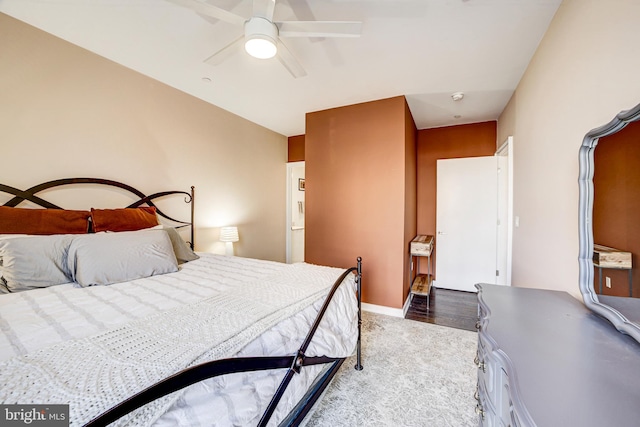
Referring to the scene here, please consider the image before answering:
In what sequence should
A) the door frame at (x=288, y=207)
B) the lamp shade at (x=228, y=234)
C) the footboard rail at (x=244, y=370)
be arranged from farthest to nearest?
→ the door frame at (x=288, y=207) < the lamp shade at (x=228, y=234) < the footboard rail at (x=244, y=370)

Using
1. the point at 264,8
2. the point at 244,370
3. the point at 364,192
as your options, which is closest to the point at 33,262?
the point at 244,370

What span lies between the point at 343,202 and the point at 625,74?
250 centimetres

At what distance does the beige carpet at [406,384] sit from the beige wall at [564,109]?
0.94 meters

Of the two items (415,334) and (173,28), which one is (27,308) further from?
(415,334)

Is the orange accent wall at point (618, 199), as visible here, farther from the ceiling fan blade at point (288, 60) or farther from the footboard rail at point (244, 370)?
the ceiling fan blade at point (288, 60)

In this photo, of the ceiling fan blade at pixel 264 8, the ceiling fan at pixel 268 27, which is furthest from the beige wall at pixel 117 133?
the ceiling fan blade at pixel 264 8

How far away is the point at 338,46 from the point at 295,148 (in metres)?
2.72

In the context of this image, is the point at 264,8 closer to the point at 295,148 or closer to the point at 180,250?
the point at 180,250

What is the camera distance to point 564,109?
1.48m

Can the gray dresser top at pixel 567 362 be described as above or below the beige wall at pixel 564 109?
below

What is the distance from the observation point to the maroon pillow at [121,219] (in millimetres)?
1992

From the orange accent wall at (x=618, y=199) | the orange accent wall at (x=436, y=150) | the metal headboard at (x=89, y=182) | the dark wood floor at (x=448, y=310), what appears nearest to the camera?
the orange accent wall at (x=618, y=199)

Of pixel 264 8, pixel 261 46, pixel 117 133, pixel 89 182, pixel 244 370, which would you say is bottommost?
pixel 244 370

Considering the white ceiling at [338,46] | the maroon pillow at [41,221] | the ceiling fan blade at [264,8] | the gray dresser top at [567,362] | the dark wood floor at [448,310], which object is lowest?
the dark wood floor at [448,310]
